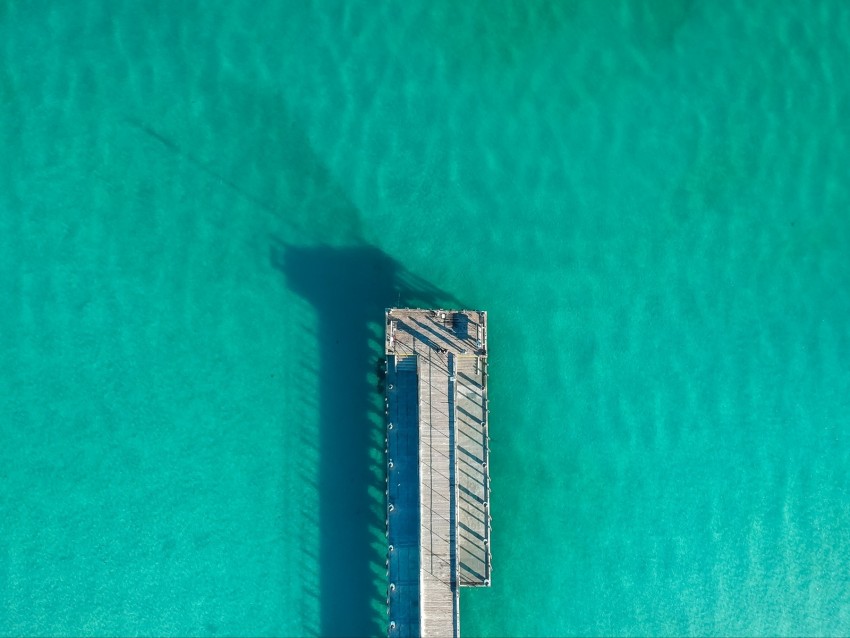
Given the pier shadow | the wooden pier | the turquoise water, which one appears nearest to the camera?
the wooden pier

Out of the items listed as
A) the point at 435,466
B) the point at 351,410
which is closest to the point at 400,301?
the point at 351,410

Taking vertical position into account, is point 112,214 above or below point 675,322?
above

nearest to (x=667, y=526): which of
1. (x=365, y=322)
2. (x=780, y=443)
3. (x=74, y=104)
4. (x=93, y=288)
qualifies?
(x=780, y=443)

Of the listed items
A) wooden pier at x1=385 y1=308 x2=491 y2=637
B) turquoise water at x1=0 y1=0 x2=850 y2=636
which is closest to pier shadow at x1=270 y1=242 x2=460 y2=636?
turquoise water at x1=0 y1=0 x2=850 y2=636

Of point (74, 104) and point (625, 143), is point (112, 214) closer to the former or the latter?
point (74, 104)

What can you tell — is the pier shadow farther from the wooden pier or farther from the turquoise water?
the wooden pier

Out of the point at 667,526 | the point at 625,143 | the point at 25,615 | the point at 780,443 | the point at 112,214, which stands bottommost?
the point at 25,615

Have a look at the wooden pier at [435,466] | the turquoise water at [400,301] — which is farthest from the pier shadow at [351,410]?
the wooden pier at [435,466]
